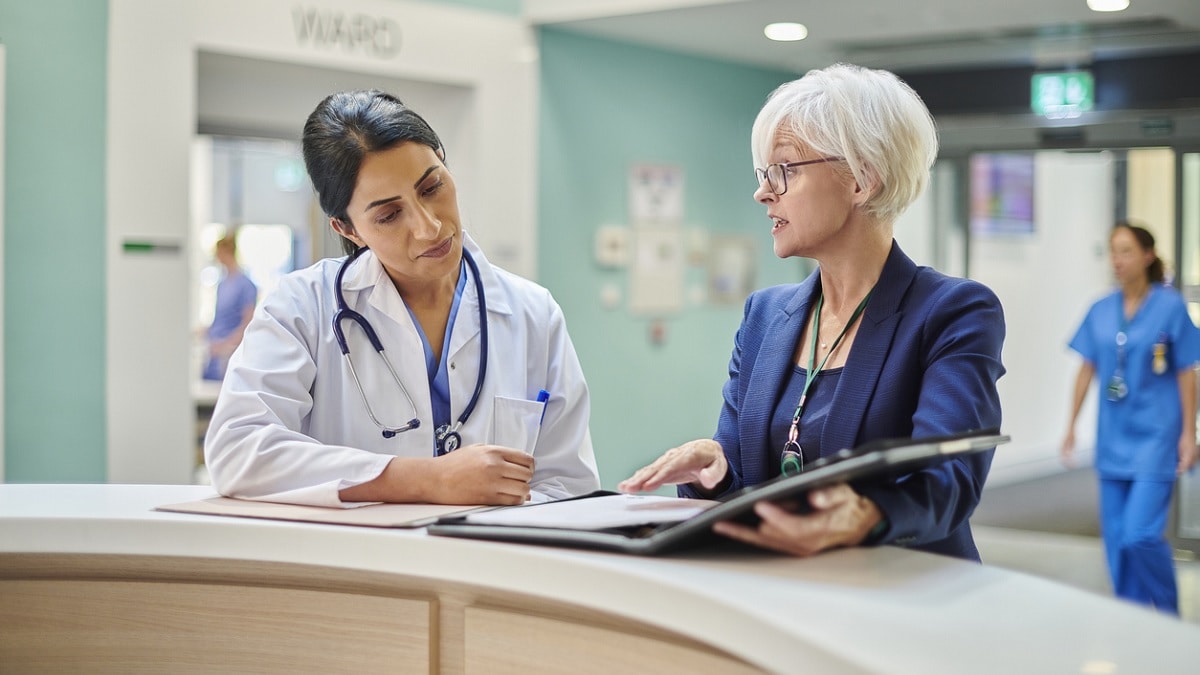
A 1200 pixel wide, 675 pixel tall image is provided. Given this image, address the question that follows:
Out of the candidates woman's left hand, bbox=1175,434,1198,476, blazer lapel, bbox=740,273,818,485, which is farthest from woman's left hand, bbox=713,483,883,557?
woman's left hand, bbox=1175,434,1198,476

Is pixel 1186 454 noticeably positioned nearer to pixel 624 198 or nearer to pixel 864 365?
pixel 624 198

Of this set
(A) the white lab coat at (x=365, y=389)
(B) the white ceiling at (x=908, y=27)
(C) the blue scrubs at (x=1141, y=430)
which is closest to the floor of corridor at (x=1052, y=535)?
(C) the blue scrubs at (x=1141, y=430)

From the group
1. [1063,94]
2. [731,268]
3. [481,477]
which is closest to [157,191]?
[731,268]

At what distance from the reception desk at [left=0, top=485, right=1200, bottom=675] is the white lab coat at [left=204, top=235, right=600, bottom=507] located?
0.45ft

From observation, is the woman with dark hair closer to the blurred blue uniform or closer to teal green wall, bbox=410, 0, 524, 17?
teal green wall, bbox=410, 0, 524, 17

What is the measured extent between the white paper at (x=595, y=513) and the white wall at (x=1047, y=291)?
338 inches

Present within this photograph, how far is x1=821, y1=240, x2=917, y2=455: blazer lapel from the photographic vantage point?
1.76 m

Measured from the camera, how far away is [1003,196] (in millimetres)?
10602

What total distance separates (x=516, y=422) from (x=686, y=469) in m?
0.49

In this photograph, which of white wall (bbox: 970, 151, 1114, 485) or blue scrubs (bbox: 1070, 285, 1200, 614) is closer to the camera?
blue scrubs (bbox: 1070, 285, 1200, 614)

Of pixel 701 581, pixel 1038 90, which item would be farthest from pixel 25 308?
pixel 1038 90

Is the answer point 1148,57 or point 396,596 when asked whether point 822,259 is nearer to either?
point 396,596

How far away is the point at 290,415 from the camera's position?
6.37ft

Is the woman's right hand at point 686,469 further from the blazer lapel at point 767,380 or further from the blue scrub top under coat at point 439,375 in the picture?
the blue scrub top under coat at point 439,375
